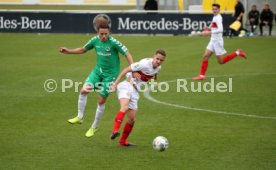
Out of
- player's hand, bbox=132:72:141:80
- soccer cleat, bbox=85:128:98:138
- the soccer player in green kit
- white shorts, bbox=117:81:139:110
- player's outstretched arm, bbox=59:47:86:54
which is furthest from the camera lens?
player's outstretched arm, bbox=59:47:86:54

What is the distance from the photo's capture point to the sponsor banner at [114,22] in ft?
119

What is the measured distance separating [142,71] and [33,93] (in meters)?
6.73

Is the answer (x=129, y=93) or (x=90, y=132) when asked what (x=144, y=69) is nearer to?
(x=129, y=93)

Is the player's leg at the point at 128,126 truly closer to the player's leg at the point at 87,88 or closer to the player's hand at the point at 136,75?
the player's hand at the point at 136,75

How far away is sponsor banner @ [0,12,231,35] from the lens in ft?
119

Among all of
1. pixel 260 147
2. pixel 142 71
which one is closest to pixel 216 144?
pixel 260 147

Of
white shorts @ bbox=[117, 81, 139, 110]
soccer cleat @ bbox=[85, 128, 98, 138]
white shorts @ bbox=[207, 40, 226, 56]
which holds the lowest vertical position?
soccer cleat @ bbox=[85, 128, 98, 138]

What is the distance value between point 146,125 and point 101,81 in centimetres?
166

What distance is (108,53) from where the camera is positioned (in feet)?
41.3

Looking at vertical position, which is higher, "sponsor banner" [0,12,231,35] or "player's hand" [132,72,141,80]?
"player's hand" [132,72,141,80]

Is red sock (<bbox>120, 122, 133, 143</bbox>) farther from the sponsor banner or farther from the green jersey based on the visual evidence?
the sponsor banner

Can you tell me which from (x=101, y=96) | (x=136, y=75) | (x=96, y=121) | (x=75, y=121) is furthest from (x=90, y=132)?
(x=136, y=75)

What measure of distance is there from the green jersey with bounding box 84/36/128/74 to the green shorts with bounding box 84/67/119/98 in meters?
0.08

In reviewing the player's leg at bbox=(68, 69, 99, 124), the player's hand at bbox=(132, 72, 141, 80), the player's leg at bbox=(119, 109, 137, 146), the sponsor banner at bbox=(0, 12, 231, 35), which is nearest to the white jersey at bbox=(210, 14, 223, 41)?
the player's leg at bbox=(68, 69, 99, 124)
